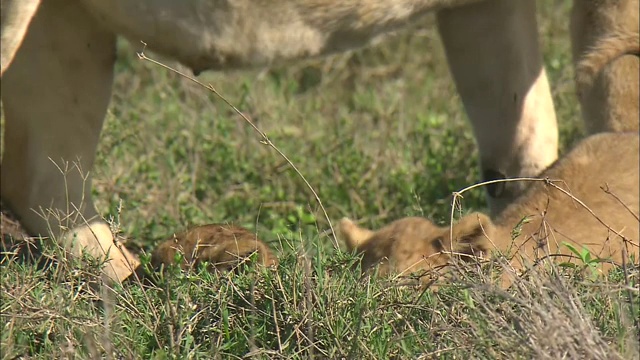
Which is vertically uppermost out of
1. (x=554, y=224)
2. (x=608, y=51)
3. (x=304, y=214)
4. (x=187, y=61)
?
(x=187, y=61)

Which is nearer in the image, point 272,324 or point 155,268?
point 272,324

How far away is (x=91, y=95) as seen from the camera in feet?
13.7

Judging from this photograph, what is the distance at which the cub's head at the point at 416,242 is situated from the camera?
3527 mm

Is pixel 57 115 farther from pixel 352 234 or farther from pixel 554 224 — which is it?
pixel 554 224

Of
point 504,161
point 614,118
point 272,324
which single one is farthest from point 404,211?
point 272,324

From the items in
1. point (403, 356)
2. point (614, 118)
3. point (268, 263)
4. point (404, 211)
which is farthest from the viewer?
point (404, 211)

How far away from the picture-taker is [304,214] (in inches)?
183

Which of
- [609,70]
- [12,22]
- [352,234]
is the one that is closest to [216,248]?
[352,234]

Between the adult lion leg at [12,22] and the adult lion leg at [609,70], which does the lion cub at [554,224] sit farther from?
the adult lion leg at [12,22]

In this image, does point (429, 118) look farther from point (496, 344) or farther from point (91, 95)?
point (496, 344)

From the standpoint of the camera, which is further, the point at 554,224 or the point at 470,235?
the point at 554,224

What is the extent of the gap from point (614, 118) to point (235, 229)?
5.20 feet

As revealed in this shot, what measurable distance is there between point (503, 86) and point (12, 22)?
1872mm

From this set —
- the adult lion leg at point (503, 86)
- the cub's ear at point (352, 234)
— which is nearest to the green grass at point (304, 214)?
the cub's ear at point (352, 234)
